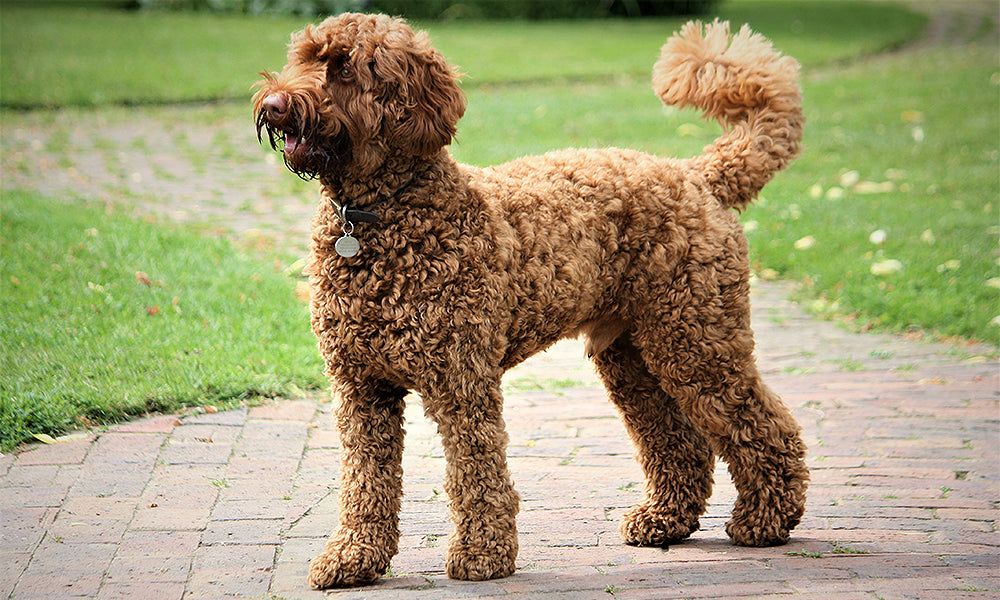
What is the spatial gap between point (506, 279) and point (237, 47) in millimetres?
14724

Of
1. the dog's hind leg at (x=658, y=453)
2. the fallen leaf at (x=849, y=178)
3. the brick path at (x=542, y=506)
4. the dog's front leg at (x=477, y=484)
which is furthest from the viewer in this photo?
the fallen leaf at (x=849, y=178)

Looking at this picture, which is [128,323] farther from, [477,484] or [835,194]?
[835,194]

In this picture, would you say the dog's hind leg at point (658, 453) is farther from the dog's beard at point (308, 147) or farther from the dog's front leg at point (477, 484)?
the dog's beard at point (308, 147)

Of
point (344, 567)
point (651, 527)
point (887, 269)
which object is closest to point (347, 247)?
point (344, 567)

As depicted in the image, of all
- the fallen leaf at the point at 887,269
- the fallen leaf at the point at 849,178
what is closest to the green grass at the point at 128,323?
the fallen leaf at the point at 887,269

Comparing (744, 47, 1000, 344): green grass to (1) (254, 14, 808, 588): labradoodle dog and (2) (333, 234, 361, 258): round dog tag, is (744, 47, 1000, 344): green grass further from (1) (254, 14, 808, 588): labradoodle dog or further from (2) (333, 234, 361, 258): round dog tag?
(2) (333, 234, 361, 258): round dog tag

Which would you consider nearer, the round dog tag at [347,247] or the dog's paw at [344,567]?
the round dog tag at [347,247]

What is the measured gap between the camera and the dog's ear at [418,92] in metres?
3.14

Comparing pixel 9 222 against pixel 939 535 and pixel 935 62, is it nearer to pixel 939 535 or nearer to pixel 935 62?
pixel 939 535

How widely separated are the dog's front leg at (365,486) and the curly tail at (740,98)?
1615 mm

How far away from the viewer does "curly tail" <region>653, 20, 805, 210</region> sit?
13.4 feet

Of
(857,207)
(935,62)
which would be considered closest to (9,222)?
(857,207)

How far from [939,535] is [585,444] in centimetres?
168

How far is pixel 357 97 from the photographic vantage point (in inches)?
124
